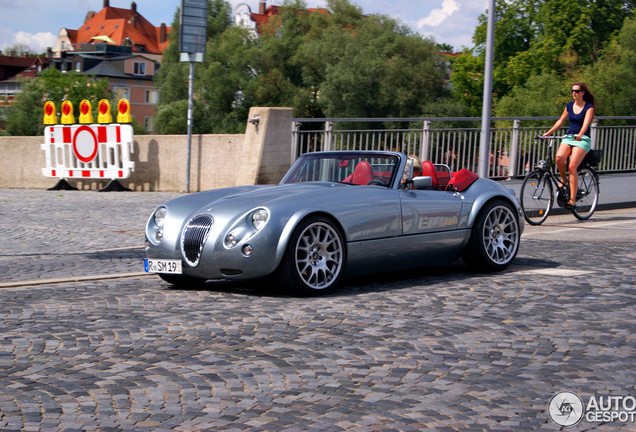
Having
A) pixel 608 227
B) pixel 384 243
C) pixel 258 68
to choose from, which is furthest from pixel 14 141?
pixel 258 68

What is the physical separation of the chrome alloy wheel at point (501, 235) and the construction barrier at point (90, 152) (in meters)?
13.5

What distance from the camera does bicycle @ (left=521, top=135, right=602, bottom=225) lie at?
12.3 m

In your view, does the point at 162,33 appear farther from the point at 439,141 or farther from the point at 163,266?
the point at 163,266

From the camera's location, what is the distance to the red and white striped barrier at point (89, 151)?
19906 mm

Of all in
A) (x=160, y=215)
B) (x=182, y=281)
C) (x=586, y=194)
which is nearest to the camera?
(x=160, y=215)

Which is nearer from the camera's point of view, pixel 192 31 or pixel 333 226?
pixel 333 226

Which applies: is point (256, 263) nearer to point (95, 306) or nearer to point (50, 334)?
point (95, 306)

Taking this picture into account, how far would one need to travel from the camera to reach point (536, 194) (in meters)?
12.3

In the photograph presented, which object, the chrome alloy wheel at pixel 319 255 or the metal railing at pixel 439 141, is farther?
the metal railing at pixel 439 141

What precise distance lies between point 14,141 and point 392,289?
20.6 m

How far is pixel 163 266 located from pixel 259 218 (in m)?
1.01

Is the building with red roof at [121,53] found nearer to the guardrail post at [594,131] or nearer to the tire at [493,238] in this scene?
the guardrail post at [594,131]

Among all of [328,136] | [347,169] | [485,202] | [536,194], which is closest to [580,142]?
[536,194]

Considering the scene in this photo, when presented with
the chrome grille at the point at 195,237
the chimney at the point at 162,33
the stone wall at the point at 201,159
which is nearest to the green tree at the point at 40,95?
the chimney at the point at 162,33
